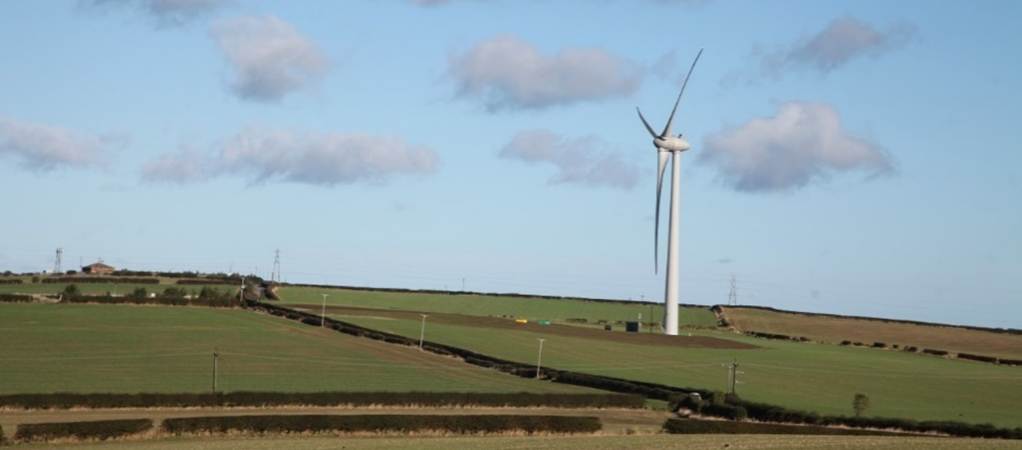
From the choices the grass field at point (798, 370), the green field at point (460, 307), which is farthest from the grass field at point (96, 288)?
the grass field at point (798, 370)

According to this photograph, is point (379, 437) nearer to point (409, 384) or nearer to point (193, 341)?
point (409, 384)

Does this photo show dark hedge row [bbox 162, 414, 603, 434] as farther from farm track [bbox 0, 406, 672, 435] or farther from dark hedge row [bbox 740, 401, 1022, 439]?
dark hedge row [bbox 740, 401, 1022, 439]

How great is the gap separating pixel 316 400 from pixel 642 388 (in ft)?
89.2

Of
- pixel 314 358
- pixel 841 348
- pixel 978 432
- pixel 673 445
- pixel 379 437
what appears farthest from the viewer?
pixel 841 348

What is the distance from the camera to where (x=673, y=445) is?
50.0 m

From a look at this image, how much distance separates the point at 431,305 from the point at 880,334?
202ft

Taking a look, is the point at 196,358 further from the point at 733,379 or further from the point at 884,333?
the point at 884,333

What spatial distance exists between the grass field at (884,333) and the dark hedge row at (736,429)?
81608 millimetres

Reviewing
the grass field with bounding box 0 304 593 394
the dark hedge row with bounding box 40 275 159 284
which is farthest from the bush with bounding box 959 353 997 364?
the dark hedge row with bounding box 40 275 159 284

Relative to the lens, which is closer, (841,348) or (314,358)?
(314,358)

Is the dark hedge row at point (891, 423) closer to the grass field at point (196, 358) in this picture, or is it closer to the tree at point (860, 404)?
the tree at point (860, 404)

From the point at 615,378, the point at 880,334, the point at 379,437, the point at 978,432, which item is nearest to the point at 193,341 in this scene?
the point at 615,378

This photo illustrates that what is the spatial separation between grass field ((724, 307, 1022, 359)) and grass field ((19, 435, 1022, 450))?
98528mm

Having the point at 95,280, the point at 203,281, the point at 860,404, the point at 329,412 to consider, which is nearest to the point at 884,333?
the point at 860,404
